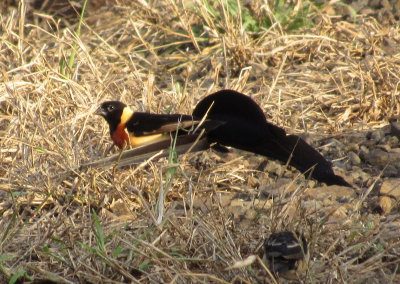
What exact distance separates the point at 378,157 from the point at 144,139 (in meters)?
1.41

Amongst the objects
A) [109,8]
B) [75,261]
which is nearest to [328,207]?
[75,261]

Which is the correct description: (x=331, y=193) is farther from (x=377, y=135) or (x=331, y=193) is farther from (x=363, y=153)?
(x=377, y=135)

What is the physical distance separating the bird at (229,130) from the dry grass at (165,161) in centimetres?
18

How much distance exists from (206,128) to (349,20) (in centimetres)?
276

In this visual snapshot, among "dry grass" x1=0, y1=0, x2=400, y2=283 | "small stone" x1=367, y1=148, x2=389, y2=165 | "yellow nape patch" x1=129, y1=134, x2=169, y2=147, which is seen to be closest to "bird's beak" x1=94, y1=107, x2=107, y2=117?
"dry grass" x1=0, y1=0, x2=400, y2=283

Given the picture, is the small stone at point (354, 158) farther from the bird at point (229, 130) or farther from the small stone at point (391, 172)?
the bird at point (229, 130)


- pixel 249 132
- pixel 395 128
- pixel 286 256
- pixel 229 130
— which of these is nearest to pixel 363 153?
pixel 395 128

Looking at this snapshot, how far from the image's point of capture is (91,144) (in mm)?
4539

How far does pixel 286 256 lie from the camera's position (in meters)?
2.76

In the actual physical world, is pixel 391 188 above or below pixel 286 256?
below

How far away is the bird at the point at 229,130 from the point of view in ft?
13.3

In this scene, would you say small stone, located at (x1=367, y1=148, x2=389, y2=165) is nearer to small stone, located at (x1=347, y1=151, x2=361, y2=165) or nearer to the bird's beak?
small stone, located at (x1=347, y1=151, x2=361, y2=165)

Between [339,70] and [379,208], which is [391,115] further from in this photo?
[379,208]

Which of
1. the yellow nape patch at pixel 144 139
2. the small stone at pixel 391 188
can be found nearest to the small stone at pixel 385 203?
the small stone at pixel 391 188
